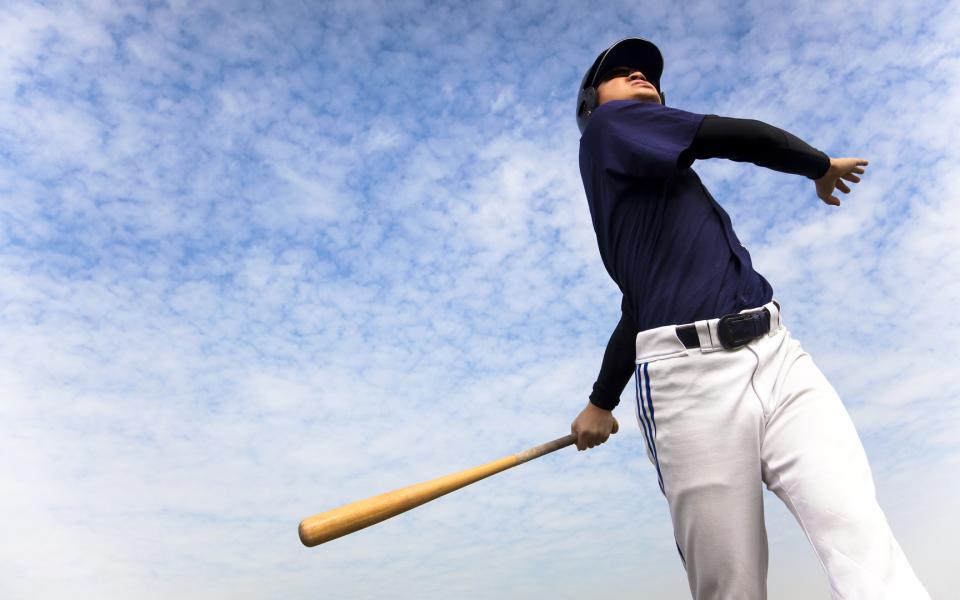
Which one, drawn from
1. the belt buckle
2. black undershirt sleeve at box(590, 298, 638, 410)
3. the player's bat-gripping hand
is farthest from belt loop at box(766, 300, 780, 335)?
the player's bat-gripping hand

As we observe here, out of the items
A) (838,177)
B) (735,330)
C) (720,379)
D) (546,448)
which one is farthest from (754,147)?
(546,448)

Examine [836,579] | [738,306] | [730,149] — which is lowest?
[836,579]

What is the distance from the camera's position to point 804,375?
2.76 meters

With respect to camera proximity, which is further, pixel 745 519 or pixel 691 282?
pixel 691 282

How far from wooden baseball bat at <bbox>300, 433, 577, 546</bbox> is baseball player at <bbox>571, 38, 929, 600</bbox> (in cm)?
96

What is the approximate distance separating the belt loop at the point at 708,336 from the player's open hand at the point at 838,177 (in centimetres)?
130

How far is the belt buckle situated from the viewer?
8.89ft

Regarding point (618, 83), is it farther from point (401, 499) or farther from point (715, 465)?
point (401, 499)

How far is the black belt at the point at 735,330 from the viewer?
2713 mm

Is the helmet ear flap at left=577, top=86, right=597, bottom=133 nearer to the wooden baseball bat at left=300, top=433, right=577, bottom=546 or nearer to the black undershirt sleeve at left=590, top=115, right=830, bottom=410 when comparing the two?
the black undershirt sleeve at left=590, top=115, right=830, bottom=410

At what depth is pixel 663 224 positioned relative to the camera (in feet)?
10.2

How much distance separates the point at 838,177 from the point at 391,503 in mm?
2814

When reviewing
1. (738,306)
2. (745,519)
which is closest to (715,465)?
(745,519)

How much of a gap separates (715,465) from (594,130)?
1.68m
